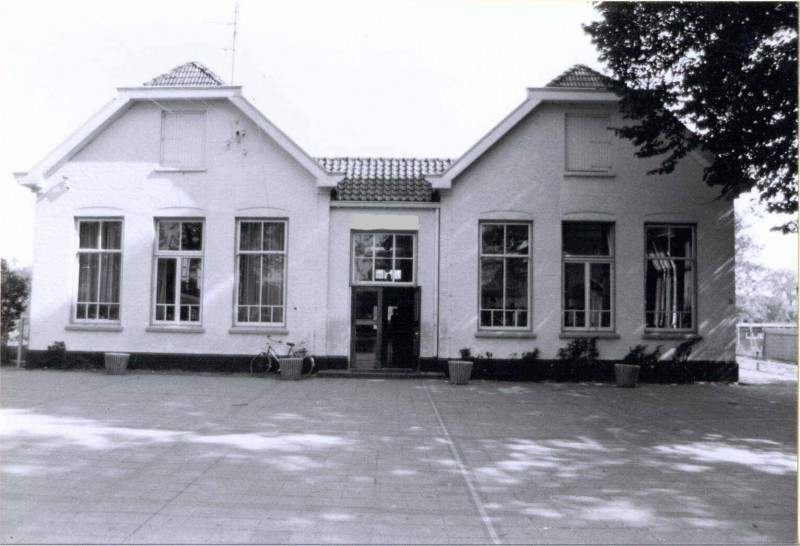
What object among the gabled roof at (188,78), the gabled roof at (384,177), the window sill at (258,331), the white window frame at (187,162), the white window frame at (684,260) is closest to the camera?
the white window frame at (684,260)

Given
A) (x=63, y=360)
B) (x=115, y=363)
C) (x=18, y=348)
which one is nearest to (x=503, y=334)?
(x=115, y=363)

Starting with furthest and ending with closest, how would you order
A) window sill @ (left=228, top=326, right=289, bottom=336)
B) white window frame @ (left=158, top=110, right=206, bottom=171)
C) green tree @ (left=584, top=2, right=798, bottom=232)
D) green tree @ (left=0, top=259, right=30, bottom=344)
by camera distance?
green tree @ (left=0, top=259, right=30, bottom=344) < white window frame @ (left=158, top=110, right=206, bottom=171) < window sill @ (left=228, top=326, right=289, bottom=336) < green tree @ (left=584, top=2, right=798, bottom=232)

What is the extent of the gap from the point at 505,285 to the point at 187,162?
28.6ft

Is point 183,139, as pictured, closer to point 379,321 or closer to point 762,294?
point 379,321

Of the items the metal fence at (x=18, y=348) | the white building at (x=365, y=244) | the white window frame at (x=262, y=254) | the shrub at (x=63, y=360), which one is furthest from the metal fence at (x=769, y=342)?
the metal fence at (x=18, y=348)

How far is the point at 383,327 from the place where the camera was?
1538 cm

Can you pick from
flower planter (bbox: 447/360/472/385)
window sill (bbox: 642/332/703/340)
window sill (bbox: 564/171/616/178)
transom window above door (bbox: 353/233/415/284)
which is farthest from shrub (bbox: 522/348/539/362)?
window sill (bbox: 564/171/616/178)

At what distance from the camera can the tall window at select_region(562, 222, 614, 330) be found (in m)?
15.0

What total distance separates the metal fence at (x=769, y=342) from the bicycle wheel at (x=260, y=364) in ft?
52.4

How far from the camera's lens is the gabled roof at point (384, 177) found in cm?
1545

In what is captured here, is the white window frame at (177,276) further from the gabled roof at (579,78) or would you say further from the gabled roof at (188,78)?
the gabled roof at (579,78)

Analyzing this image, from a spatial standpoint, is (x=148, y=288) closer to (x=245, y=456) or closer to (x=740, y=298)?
(x=245, y=456)

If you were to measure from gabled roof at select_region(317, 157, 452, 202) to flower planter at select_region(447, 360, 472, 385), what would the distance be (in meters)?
4.24

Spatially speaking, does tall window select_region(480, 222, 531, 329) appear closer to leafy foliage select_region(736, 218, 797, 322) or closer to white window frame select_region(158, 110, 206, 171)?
white window frame select_region(158, 110, 206, 171)
